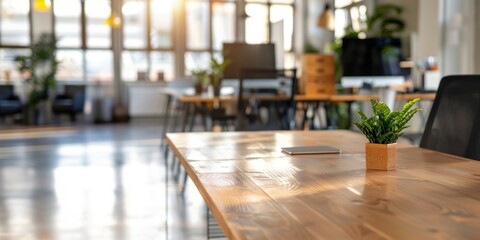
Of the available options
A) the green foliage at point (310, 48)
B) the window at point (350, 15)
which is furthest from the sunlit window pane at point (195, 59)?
the window at point (350, 15)

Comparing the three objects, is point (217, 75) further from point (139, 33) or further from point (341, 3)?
point (139, 33)

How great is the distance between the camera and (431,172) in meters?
1.34

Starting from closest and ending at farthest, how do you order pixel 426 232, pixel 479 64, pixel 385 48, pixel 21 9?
1. pixel 426 232
2. pixel 385 48
3. pixel 479 64
4. pixel 21 9

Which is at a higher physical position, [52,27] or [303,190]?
[52,27]

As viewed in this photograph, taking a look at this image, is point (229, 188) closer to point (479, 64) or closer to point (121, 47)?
point (479, 64)

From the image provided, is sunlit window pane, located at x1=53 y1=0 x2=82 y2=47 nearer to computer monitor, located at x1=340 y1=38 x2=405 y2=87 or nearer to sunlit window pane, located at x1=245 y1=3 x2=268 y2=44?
sunlit window pane, located at x1=245 y1=3 x2=268 y2=44

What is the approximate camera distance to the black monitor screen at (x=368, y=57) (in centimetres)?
518

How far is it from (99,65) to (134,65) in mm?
765

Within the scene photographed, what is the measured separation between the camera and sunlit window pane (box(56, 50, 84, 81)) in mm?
11891

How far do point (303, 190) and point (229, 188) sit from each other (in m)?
0.16

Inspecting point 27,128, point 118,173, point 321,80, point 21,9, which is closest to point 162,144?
point 118,173

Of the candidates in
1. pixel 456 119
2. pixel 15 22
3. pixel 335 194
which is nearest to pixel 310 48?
pixel 15 22

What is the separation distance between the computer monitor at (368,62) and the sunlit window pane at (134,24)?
789 centimetres

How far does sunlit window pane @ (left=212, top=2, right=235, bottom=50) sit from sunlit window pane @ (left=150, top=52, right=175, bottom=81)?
3.62 feet
